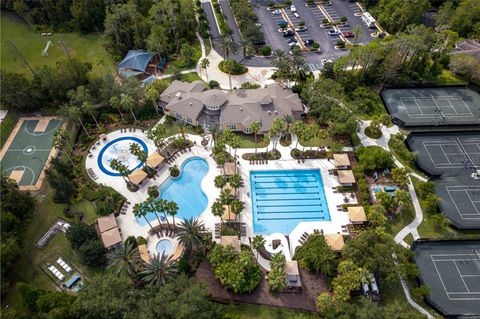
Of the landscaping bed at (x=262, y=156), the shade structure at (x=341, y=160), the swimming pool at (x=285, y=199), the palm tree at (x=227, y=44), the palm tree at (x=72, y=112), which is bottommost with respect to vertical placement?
the swimming pool at (x=285, y=199)

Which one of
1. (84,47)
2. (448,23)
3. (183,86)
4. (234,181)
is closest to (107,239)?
(234,181)

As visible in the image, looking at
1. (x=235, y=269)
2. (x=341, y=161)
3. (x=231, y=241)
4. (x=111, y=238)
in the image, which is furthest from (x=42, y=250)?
(x=341, y=161)

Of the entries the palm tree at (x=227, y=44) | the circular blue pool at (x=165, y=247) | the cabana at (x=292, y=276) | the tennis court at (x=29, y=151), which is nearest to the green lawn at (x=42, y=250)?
the tennis court at (x=29, y=151)

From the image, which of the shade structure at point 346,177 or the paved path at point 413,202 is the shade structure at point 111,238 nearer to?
the shade structure at point 346,177

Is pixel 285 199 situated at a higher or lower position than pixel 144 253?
higher

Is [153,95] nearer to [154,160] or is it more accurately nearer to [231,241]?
[154,160]

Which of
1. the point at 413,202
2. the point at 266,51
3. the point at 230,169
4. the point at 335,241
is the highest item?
the point at 266,51

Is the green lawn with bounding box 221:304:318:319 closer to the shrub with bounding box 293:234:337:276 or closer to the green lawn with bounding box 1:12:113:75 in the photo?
the shrub with bounding box 293:234:337:276
